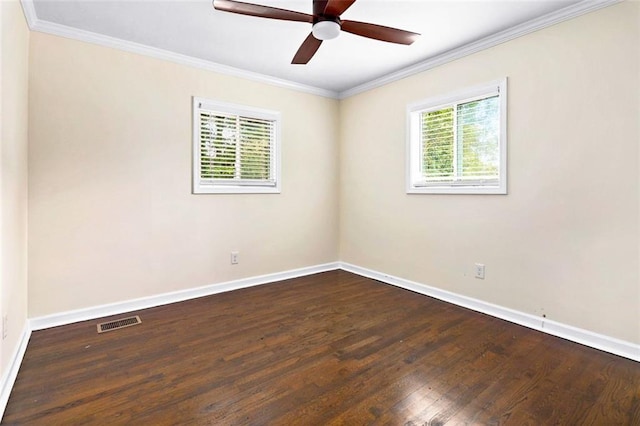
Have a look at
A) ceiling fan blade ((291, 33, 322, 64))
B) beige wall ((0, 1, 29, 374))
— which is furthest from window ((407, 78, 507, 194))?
beige wall ((0, 1, 29, 374))

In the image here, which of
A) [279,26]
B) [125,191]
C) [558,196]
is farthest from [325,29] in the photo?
[125,191]

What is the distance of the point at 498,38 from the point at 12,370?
431cm

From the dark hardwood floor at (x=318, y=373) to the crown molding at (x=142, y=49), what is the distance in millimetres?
2443

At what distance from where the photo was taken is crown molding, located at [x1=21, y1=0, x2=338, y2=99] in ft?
8.56

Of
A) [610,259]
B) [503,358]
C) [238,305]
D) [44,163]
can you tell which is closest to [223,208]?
[238,305]

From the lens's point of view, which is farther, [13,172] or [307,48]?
[307,48]

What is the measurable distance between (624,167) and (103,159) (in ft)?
13.5

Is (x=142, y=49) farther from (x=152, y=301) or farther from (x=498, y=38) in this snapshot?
(x=498, y=38)

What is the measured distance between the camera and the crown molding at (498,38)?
241 cm

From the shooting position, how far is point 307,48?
254 cm

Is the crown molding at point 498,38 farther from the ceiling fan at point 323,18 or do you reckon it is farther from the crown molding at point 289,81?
the ceiling fan at point 323,18

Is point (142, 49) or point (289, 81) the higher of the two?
point (289, 81)

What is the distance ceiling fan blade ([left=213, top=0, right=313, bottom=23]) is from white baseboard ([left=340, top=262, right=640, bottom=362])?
2.82m

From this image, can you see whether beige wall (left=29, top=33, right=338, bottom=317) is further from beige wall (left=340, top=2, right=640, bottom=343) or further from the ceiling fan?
beige wall (left=340, top=2, right=640, bottom=343)
